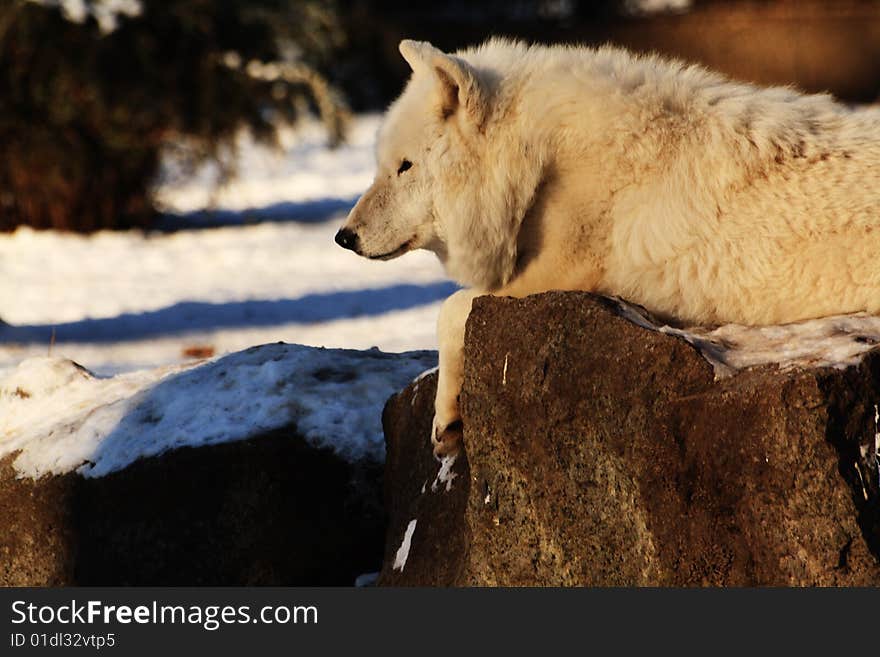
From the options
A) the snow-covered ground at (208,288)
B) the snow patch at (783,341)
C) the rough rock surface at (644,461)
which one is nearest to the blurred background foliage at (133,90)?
the snow-covered ground at (208,288)

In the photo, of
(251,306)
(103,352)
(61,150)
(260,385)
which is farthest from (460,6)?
(260,385)

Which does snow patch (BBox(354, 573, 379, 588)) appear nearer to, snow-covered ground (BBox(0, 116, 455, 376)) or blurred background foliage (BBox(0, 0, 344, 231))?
snow-covered ground (BBox(0, 116, 455, 376))

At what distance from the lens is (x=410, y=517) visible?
192 inches

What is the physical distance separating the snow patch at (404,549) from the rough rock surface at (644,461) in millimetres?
259

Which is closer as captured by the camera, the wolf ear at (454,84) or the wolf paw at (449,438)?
the wolf ear at (454,84)

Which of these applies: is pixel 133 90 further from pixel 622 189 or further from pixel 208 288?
pixel 622 189

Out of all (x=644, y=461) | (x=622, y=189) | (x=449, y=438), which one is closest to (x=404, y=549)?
(x=449, y=438)

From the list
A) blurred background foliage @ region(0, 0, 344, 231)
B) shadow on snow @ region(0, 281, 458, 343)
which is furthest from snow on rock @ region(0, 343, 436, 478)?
blurred background foliage @ region(0, 0, 344, 231)

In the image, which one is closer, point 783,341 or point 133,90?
point 783,341

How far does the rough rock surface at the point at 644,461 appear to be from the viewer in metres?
3.55

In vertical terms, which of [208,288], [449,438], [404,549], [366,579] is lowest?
[208,288]

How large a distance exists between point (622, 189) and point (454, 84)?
655mm

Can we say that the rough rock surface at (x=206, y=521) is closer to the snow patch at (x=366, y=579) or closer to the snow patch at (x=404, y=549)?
the snow patch at (x=366, y=579)

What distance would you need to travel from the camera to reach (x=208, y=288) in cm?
1213
